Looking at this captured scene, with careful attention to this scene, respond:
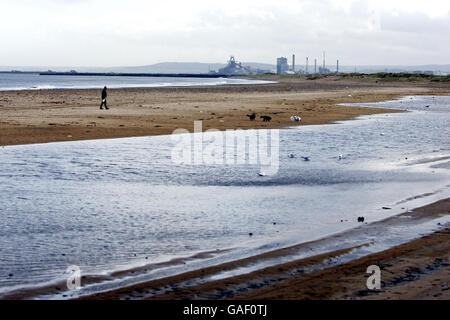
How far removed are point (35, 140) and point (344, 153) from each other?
1222 centimetres

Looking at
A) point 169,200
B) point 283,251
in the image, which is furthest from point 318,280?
point 169,200

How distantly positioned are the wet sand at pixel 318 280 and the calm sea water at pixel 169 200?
56 cm

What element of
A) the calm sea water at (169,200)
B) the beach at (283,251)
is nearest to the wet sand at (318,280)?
the beach at (283,251)

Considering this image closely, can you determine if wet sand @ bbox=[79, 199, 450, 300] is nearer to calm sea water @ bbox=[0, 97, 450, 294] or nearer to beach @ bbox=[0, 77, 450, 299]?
beach @ bbox=[0, 77, 450, 299]

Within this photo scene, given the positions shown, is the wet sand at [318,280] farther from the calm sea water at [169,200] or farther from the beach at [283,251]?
the calm sea water at [169,200]

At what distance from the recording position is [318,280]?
883 cm

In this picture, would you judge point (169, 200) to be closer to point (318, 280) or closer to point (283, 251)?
point (283, 251)

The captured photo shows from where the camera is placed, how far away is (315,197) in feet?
49.0

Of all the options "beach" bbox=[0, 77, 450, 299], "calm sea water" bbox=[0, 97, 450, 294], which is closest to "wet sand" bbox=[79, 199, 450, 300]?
"beach" bbox=[0, 77, 450, 299]

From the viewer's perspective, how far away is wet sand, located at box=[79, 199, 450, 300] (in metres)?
8.21

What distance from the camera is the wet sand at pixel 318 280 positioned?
26.9ft

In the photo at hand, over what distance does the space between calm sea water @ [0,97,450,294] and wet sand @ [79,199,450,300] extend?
1.84ft

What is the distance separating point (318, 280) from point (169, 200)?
20.5ft
